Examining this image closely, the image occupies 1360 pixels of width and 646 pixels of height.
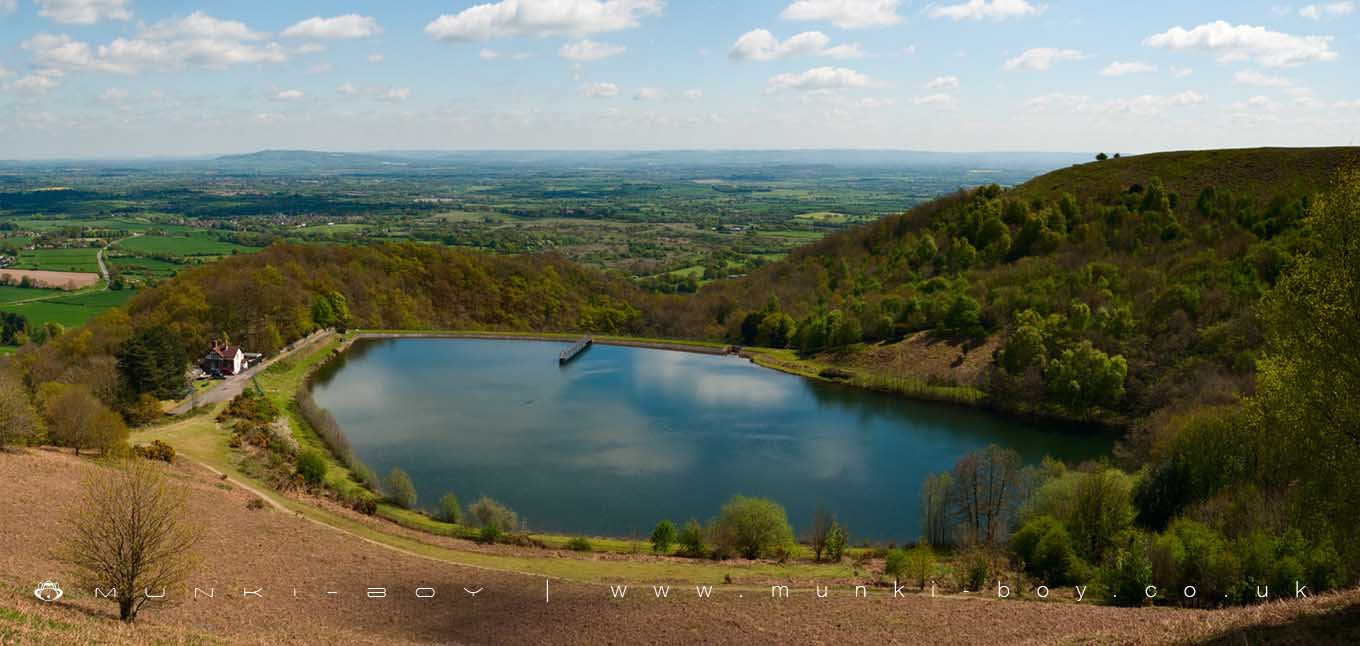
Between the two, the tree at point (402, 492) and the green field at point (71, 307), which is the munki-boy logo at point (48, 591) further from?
the green field at point (71, 307)

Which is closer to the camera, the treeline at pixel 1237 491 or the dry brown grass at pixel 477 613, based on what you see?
the treeline at pixel 1237 491

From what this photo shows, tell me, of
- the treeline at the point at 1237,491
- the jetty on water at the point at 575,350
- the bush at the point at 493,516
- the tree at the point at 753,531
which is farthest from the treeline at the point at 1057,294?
the bush at the point at 493,516

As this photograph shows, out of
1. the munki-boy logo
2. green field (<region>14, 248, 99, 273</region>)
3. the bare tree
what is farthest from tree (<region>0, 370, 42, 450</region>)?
green field (<region>14, 248, 99, 273</region>)

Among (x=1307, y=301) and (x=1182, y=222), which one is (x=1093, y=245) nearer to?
(x=1182, y=222)

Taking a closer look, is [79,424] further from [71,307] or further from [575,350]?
[71,307]

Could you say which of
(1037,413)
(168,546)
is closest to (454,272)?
(1037,413)
